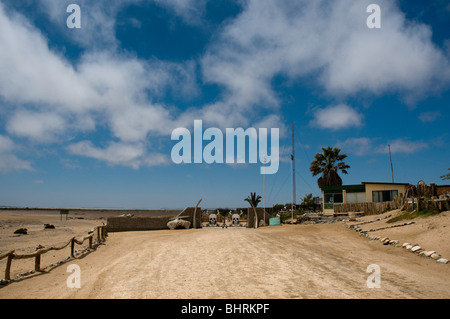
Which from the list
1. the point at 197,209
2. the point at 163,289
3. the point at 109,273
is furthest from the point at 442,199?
the point at 197,209

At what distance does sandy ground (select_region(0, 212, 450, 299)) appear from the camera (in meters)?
7.48

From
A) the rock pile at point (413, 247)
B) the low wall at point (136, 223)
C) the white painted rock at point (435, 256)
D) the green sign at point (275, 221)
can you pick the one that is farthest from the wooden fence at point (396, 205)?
the low wall at point (136, 223)

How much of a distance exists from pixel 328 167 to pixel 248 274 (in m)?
41.5

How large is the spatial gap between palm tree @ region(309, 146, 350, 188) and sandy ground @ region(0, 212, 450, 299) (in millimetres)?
31896

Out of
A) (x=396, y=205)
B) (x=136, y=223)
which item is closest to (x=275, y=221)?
(x=396, y=205)

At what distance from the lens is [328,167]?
47.4 metres

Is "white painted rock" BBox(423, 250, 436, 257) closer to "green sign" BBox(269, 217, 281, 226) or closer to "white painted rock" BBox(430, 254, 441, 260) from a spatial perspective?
"white painted rock" BBox(430, 254, 441, 260)


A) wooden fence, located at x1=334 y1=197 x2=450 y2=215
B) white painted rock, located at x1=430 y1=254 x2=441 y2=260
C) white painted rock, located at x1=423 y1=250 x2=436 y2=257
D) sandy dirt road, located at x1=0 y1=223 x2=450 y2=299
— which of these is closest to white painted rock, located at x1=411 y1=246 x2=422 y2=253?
sandy dirt road, located at x1=0 y1=223 x2=450 y2=299

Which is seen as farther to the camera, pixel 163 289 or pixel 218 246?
pixel 218 246

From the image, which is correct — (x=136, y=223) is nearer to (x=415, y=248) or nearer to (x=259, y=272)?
(x=259, y=272)

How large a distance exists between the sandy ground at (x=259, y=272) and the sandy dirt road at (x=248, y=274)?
2 cm
